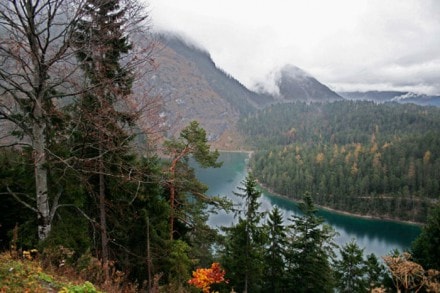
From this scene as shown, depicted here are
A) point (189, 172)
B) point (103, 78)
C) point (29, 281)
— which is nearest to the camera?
point (29, 281)

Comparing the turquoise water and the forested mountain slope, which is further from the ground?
the forested mountain slope

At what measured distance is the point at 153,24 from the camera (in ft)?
18.7

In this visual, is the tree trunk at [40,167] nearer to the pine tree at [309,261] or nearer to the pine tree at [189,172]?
the pine tree at [189,172]

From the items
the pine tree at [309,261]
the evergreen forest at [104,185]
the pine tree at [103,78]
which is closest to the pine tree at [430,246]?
the evergreen forest at [104,185]

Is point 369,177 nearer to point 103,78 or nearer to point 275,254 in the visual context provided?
point 275,254

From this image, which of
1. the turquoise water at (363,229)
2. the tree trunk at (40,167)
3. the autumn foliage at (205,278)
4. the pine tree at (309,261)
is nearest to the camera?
the tree trunk at (40,167)

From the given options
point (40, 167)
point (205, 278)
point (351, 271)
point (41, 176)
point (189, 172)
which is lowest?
point (351, 271)

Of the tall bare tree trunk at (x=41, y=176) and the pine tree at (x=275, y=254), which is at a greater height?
the tall bare tree trunk at (x=41, y=176)

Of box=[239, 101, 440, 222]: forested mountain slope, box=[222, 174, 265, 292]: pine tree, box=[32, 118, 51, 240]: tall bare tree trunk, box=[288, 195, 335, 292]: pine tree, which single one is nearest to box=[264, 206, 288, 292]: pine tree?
box=[288, 195, 335, 292]: pine tree

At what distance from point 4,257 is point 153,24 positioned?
493 centimetres

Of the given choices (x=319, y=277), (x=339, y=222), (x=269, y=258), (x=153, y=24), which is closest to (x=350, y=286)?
(x=319, y=277)

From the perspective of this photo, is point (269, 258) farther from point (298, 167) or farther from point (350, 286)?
point (298, 167)

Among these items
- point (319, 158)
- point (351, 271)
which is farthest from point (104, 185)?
point (319, 158)

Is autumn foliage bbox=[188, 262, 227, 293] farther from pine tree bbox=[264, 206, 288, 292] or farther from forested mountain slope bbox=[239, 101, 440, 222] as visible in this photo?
forested mountain slope bbox=[239, 101, 440, 222]
